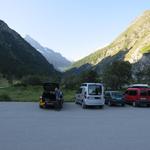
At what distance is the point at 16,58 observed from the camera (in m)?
167

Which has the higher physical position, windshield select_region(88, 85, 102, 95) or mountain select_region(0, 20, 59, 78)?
mountain select_region(0, 20, 59, 78)

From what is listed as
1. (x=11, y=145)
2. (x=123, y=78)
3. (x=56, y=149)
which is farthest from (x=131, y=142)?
(x=123, y=78)

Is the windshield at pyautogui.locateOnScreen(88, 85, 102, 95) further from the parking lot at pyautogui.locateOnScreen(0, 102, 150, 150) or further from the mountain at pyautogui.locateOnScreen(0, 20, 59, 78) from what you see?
the mountain at pyautogui.locateOnScreen(0, 20, 59, 78)

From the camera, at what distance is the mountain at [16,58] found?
144875 mm

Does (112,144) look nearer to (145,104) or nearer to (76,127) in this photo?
(76,127)

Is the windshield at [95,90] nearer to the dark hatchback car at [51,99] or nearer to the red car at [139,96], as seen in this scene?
the dark hatchback car at [51,99]

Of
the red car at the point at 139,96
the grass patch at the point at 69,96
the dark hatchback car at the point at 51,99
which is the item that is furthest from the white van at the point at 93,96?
the grass patch at the point at 69,96

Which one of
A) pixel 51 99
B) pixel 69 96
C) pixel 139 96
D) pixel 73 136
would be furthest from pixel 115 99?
pixel 73 136

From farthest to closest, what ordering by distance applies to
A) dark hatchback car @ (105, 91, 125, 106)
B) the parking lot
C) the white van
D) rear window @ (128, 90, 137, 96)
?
1. rear window @ (128, 90, 137, 96)
2. dark hatchback car @ (105, 91, 125, 106)
3. the white van
4. the parking lot

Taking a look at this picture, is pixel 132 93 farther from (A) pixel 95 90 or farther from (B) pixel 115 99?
(A) pixel 95 90

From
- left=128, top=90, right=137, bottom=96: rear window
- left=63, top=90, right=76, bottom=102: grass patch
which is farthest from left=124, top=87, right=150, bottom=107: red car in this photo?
left=63, top=90, right=76, bottom=102: grass patch

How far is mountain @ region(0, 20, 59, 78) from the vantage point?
5704 inches

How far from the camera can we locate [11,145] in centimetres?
1226

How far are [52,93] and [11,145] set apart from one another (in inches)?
742
